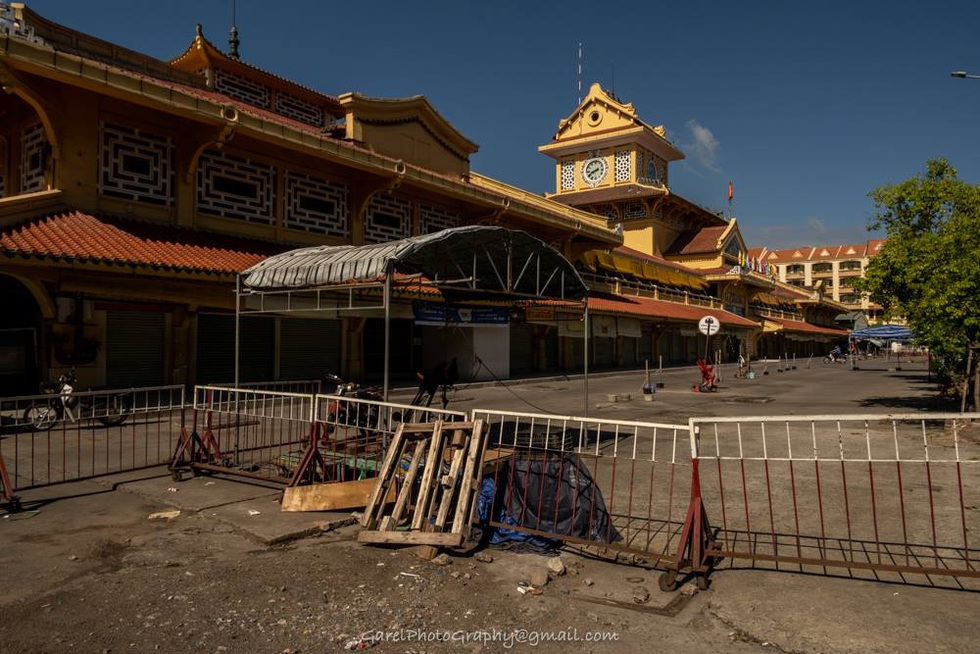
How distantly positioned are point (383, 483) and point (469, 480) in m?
0.92

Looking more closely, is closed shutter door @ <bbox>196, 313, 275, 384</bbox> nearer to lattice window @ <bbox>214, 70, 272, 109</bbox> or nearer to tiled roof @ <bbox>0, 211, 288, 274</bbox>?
tiled roof @ <bbox>0, 211, 288, 274</bbox>

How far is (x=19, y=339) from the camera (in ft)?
45.0

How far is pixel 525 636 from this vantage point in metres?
3.96

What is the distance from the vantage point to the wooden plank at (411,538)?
5.30 meters

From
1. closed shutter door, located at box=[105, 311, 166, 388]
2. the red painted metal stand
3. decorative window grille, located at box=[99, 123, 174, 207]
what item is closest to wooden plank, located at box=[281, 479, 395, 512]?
the red painted metal stand

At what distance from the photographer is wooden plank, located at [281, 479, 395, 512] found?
6.53m

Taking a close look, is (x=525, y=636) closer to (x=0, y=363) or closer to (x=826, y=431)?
(x=826, y=431)

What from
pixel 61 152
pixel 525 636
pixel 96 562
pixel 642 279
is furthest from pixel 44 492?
pixel 642 279

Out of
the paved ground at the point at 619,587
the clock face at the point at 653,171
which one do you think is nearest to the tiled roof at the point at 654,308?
the clock face at the point at 653,171

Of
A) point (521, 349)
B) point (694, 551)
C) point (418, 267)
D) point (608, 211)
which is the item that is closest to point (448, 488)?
point (694, 551)

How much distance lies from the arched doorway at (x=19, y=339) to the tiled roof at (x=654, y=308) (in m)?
19.3

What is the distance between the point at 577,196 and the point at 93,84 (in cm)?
3984

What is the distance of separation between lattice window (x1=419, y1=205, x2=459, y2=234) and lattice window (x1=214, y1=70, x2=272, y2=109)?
22.9 ft

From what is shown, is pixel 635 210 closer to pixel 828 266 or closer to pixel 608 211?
pixel 608 211
